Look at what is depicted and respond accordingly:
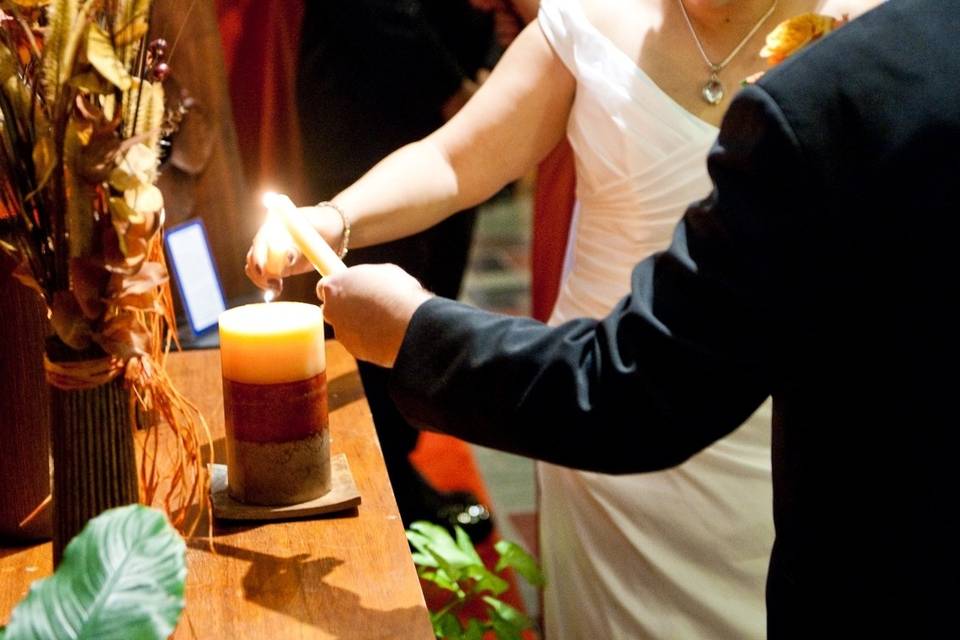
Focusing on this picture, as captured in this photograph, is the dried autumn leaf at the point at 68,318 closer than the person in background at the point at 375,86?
Yes

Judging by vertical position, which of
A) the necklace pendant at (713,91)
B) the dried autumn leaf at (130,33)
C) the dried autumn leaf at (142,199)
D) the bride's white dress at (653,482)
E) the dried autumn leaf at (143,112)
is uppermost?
the dried autumn leaf at (130,33)

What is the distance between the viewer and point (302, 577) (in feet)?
3.32

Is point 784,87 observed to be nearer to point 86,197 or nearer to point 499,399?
point 499,399

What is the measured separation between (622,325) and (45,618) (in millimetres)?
448

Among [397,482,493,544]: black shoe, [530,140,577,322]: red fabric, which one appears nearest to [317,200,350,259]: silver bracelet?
[530,140,577,322]: red fabric

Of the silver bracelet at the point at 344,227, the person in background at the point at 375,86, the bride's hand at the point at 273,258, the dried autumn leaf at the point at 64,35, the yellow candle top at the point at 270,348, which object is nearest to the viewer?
the dried autumn leaf at the point at 64,35

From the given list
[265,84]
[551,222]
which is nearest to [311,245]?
[551,222]

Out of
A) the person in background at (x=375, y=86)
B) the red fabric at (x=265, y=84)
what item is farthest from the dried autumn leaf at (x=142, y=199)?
the red fabric at (x=265, y=84)

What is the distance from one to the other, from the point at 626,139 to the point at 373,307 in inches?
26.6

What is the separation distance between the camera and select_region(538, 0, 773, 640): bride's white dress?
1569 mm

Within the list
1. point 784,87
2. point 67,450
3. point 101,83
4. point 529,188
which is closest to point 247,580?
point 67,450

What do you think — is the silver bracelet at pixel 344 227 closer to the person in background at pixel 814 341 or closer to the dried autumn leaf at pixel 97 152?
the person in background at pixel 814 341

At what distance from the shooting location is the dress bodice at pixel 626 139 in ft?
5.14

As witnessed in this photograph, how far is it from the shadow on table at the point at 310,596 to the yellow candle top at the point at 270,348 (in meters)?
0.16
